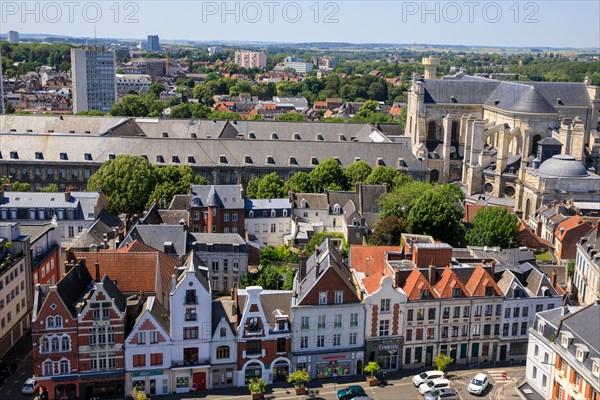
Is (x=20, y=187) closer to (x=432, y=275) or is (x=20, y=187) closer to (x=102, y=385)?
(x=102, y=385)

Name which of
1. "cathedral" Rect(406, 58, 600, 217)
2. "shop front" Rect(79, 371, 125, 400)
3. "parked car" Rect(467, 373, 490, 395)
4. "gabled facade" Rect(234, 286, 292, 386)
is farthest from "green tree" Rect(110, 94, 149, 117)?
"parked car" Rect(467, 373, 490, 395)

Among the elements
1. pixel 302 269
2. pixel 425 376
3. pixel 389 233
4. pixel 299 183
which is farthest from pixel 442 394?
pixel 299 183

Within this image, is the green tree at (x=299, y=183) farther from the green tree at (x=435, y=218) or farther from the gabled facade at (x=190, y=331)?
the gabled facade at (x=190, y=331)

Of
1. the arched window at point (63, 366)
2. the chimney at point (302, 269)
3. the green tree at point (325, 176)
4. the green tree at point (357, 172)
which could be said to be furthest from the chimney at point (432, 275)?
the green tree at point (357, 172)

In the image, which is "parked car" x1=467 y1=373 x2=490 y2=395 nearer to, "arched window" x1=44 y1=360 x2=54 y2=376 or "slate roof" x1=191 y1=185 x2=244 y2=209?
"arched window" x1=44 y1=360 x2=54 y2=376

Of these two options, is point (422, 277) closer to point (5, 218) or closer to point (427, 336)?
point (427, 336)

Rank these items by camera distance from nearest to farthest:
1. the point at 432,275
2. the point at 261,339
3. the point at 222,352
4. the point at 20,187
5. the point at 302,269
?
1. the point at 222,352
2. the point at 261,339
3. the point at 432,275
4. the point at 302,269
5. the point at 20,187
